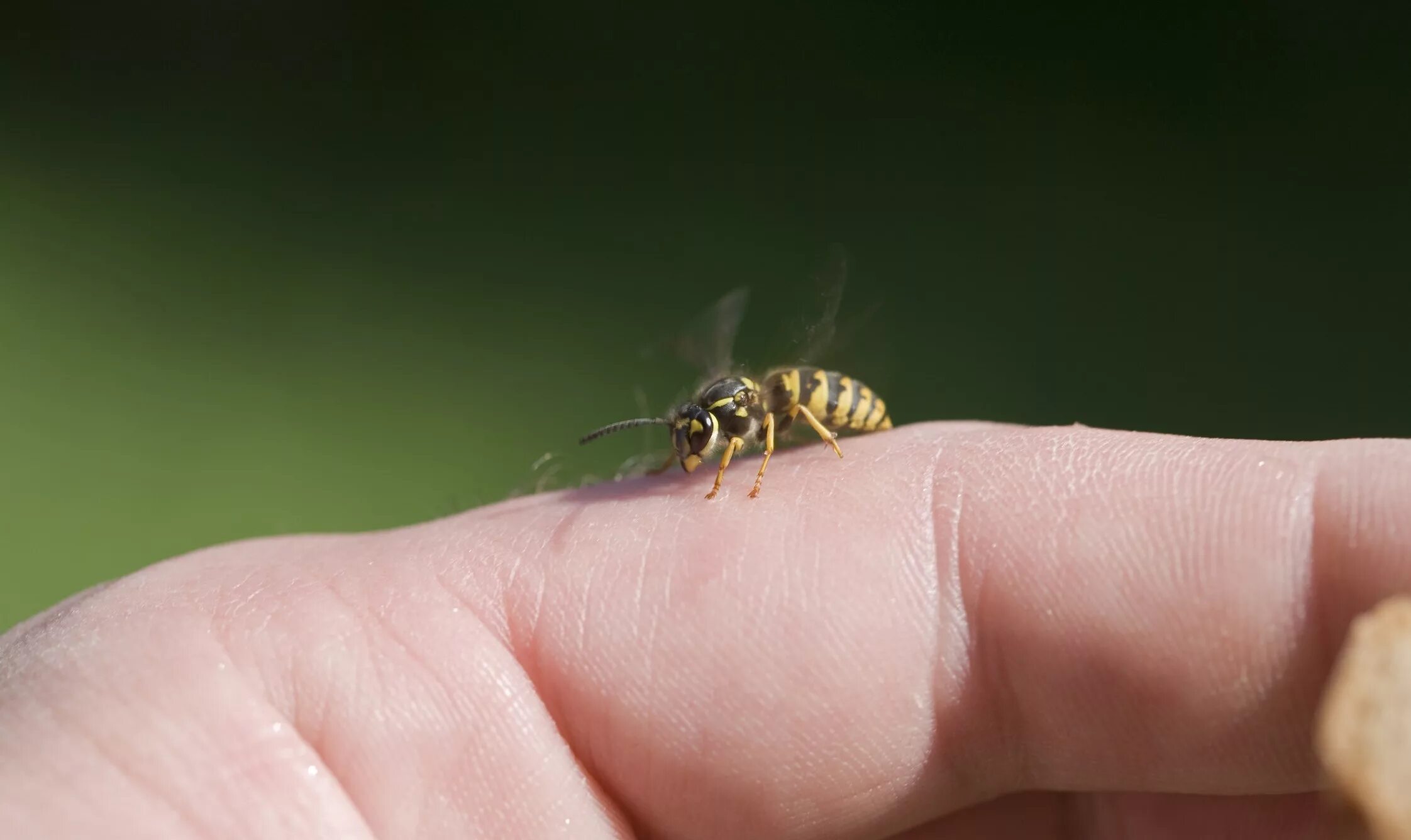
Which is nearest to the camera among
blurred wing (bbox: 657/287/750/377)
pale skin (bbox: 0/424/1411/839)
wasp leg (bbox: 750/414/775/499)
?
pale skin (bbox: 0/424/1411/839)

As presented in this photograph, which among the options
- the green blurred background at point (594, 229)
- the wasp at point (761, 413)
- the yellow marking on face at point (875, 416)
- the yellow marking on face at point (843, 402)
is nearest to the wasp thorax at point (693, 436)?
the wasp at point (761, 413)

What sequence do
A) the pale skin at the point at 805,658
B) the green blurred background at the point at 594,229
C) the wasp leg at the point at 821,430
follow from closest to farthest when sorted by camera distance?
the pale skin at the point at 805,658 → the wasp leg at the point at 821,430 → the green blurred background at the point at 594,229

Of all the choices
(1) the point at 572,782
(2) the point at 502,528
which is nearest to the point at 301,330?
(2) the point at 502,528

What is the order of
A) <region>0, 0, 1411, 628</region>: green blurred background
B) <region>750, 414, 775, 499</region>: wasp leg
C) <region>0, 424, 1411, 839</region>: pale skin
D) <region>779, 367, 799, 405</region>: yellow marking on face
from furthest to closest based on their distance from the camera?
1. <region>0, 0, 1411, 628</region>: green blurred background
2. <region>779, 367, 799, 405</region>: yellow marking on face
3. <region>750, 414, 775, 499</region>: wasp leg
4. <region>0, 424, 1411, 839</region>: pale skin

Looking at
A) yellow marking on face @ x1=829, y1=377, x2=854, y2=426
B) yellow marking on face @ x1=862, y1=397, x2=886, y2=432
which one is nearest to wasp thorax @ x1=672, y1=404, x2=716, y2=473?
yellow marking on face @ x1=829, y1=377, x2=854, y2=426

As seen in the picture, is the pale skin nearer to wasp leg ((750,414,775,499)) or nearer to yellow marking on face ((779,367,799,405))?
wasp leg ((750,414,775,499))

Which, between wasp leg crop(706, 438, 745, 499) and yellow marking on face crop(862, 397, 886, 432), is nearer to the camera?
wasp leg crop(706, 438, 745, 499)

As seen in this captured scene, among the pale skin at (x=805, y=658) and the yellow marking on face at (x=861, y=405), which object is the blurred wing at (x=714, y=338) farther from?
the pale skin at (x=805, y=658)
